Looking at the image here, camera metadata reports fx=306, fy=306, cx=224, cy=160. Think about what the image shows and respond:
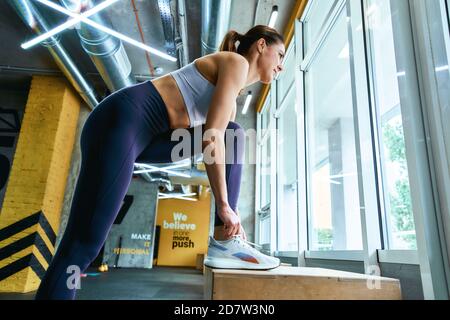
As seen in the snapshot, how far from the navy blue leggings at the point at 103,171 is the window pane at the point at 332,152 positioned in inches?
108

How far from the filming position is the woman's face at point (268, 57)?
1.14 meters

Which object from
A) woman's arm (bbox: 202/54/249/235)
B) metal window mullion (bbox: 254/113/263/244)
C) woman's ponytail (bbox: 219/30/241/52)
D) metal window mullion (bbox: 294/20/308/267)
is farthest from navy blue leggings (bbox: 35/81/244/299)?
metal window mullion (bbox: 254/113/263/244)

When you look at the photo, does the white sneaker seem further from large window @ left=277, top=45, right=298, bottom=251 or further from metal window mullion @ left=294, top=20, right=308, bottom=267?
large window @ left=277, top=45, right=298, bottom=251

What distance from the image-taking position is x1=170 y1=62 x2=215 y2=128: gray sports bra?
0.96 metres

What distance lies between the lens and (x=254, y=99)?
674 cm

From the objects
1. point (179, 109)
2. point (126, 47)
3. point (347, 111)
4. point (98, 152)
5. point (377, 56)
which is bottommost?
point (98, 152)

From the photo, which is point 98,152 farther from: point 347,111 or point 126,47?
point 347,111

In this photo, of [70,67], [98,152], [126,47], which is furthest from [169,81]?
[126,47]

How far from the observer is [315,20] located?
149 inches

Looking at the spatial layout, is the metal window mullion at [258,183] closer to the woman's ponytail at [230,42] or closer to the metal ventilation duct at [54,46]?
the metal ventilation duct at [54,46]

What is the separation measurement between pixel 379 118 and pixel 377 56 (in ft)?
1.45
